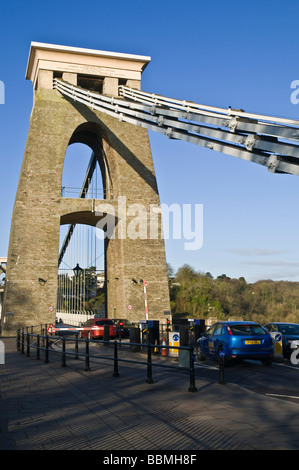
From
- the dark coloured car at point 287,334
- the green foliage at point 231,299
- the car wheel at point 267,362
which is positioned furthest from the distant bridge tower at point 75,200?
the car wheel at point 267,362

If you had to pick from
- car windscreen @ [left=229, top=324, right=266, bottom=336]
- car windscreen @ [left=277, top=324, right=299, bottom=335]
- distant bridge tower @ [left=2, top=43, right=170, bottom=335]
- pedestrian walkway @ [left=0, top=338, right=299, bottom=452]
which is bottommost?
pedestrian walkway @ [left=0, top=338, right=299, bottom=452]

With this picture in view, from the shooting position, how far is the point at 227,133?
1372cm

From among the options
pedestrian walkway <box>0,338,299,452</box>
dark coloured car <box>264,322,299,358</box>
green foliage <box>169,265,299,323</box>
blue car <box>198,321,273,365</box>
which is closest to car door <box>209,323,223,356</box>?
blue car <box>198,321,273,365</box>

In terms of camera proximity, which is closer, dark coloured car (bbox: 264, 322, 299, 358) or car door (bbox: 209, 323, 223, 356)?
car door (bbox: 209, 323, 223, 356)

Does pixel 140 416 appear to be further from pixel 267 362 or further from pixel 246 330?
pixel 267 362

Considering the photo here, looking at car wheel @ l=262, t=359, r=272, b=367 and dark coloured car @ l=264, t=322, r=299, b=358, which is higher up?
dark coloured car @ l=264, t=322, r=299, b=358

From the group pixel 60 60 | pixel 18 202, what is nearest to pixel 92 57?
pixel 60 60

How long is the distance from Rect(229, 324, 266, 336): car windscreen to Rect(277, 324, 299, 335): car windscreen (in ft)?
11.6

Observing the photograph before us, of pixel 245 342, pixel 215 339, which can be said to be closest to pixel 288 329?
pixel 215 339

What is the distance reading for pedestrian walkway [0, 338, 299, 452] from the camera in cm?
522

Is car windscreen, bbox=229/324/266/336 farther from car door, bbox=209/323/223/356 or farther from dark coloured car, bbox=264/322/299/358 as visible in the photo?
dark coloured car, bbox=264/322/299/358

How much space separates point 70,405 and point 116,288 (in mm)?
29876

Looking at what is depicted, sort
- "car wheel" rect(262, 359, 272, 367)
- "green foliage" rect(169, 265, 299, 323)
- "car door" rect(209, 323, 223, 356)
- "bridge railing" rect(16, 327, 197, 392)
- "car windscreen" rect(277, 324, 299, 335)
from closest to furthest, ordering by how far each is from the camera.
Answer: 1. "bridge railing" rect(16, 327, 197, 392)
2. "car wheel" rect(262, 359, 272, 367)
3. "car door" rect(209, 323, 223, 356)
4. "car windscreen" rect(277, 324, 299, 335)
5. "green foliage" rect(169, 265, 299, 323)

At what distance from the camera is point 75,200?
119 feet
